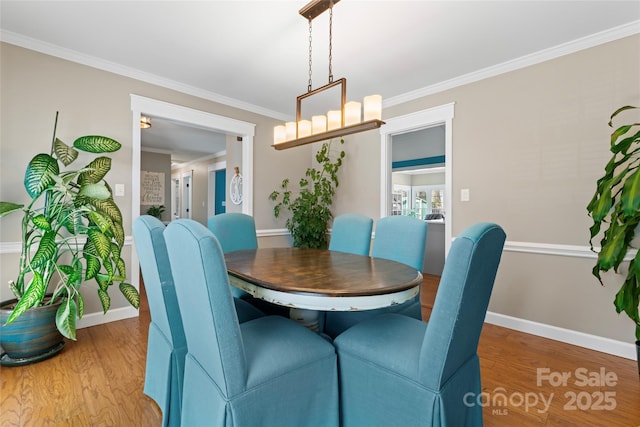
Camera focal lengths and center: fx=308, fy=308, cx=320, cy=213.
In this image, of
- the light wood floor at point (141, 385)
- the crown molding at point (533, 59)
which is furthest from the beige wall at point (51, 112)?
the crown molding at point (533, 59)

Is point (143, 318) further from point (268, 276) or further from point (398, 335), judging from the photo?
point (398, 335)

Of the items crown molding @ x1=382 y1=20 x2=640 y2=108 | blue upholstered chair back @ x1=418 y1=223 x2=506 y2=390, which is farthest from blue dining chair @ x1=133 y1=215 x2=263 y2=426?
crown molding @ x1=382 y1=20 x2=640 y2=108

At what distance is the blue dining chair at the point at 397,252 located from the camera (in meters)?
1.98

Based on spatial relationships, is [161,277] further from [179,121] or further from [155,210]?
[155,210]

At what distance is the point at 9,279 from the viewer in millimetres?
2523

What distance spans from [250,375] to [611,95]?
3.18 m

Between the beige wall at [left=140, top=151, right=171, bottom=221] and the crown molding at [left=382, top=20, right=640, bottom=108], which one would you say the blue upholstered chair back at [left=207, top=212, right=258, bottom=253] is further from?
the beige wall at [left=140, top=151, right=171, bottom=221]

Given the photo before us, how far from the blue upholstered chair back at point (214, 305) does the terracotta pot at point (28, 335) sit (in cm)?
187

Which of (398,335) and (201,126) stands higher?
(201,126)

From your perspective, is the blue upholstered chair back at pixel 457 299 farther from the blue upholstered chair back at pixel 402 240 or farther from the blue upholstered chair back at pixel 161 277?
the blue upholstered chair back at pixel 161 277

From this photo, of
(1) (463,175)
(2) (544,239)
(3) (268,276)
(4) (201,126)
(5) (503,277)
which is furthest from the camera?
(4) (201,126)

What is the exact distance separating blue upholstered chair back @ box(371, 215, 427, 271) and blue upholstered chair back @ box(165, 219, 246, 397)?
1.43 metres

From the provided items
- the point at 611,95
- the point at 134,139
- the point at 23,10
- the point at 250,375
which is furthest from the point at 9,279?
the point at 611,95

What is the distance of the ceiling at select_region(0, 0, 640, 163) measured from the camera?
83.7 inches
